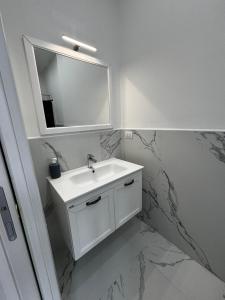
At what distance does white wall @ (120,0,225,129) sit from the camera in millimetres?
973

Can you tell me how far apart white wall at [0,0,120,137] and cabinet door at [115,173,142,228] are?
2.89 feet

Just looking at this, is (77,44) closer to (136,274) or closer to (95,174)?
(95,174)

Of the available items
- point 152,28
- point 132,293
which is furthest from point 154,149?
point 132,293

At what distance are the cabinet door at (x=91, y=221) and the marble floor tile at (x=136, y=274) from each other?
0.34m

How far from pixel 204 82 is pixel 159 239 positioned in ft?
5.25

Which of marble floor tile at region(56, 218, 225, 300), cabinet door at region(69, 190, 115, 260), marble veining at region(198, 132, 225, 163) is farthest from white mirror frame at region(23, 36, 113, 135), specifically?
marble floor tile at region(56, 218, 225, 300)

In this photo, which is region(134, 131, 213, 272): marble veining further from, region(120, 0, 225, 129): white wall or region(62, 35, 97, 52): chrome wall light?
region(62, 35, 97, 52): chrome wall light

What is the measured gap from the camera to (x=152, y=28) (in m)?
1.27

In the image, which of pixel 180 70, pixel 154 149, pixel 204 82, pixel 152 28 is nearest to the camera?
pixel 204 82

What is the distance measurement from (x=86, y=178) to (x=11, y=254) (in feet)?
3.00

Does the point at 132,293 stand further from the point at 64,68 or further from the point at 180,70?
the point at 64,68

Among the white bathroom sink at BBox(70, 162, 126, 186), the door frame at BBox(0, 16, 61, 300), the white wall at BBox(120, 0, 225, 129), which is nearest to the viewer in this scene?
the door frame at BBox(0, 16, 61, 300)

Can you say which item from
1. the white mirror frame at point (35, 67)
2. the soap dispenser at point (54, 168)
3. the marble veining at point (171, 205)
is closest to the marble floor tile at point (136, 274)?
the marble veining at point (171, 205)

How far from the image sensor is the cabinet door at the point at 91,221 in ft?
3.33
